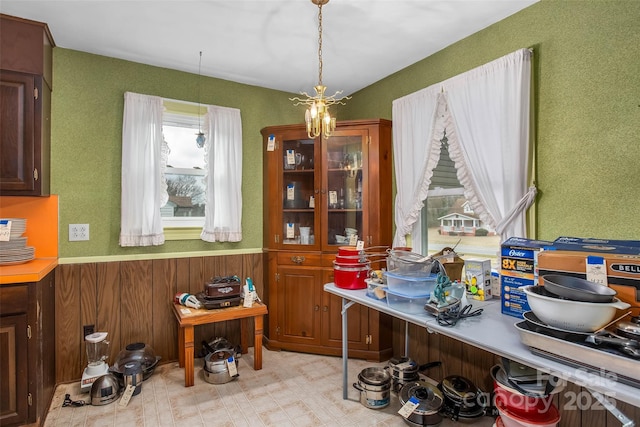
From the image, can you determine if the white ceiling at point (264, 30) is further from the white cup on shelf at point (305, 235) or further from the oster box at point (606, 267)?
the oster box at point (606, 267)

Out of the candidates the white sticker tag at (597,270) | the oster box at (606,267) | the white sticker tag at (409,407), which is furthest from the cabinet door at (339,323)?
the white sticker tag at (597,270)

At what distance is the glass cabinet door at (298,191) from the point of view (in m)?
3.32

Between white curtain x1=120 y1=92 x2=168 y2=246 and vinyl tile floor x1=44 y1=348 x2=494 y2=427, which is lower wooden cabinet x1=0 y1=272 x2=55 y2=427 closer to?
vinyl tile floor x1=44 y1=348 x2=494 y2=427

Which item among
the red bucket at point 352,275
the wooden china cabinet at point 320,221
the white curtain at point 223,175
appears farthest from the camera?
the white curtain at point 223,175

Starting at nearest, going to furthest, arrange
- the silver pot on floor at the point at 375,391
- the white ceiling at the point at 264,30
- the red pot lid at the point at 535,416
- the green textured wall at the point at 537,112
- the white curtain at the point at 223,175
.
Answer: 1. the red pot lid at the point at 535,416
2. the green textured wall at the point at 537,112
3. the white ceiling at the point at 264,30
4. the silver pot on floor at the point at 375,391
5. the white curtain at the point at 223,175

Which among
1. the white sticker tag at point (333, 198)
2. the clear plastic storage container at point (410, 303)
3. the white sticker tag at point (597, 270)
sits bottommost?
the clear plastic storage container at point (410, 303)

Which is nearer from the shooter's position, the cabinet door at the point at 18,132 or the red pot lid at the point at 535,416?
the red pot lid at the point at 535,416

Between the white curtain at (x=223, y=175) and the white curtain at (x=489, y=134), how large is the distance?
166cm

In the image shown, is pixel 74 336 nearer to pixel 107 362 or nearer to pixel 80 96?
pixel 107 362

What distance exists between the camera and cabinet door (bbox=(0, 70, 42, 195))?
2.27 metres

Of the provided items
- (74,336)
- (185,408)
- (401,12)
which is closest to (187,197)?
(74,336)

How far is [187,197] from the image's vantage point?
3.26 metres

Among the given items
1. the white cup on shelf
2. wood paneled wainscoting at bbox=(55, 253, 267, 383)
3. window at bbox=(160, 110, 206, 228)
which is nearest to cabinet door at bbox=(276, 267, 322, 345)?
the white cup on shelf

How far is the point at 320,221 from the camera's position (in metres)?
3.24
